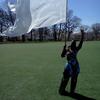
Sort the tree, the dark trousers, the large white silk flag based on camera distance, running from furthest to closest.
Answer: the tree, the dark trousers, the large white silk flag

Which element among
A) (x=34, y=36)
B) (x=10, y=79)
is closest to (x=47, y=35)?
(x=34, y=36)

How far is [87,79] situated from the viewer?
9719 mm

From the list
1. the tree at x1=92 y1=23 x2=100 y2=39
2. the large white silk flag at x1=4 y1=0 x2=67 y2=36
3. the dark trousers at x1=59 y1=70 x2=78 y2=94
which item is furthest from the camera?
the tree at x1=92 y1=23 x2=100 y2=39

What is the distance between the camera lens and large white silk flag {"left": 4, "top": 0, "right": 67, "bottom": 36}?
550 centimetres

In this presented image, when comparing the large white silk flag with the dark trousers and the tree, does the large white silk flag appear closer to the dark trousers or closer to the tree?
the dark trousers

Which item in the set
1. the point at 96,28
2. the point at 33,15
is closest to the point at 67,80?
the point at 33,15

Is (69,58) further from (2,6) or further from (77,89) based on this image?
(2,6)

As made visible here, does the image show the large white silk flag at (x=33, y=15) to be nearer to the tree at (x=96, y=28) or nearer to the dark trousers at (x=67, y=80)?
the dark trousers at (x=67, y=80)

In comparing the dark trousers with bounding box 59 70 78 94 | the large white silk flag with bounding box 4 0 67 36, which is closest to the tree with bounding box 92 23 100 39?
the dark trousers with bounding box 59 70 78 94

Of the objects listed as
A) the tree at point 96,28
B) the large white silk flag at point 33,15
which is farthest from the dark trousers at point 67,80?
the tree at point 96,28

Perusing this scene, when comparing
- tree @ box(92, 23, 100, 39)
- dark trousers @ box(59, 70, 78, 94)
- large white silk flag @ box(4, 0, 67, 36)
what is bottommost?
tree @ box(92, 23, 100, 39)

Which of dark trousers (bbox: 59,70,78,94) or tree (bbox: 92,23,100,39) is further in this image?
tree (bbox: 92,23,100,39)

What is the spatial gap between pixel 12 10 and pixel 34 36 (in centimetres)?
8661

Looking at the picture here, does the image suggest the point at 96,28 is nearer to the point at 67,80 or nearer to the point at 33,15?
the point at 67,80
